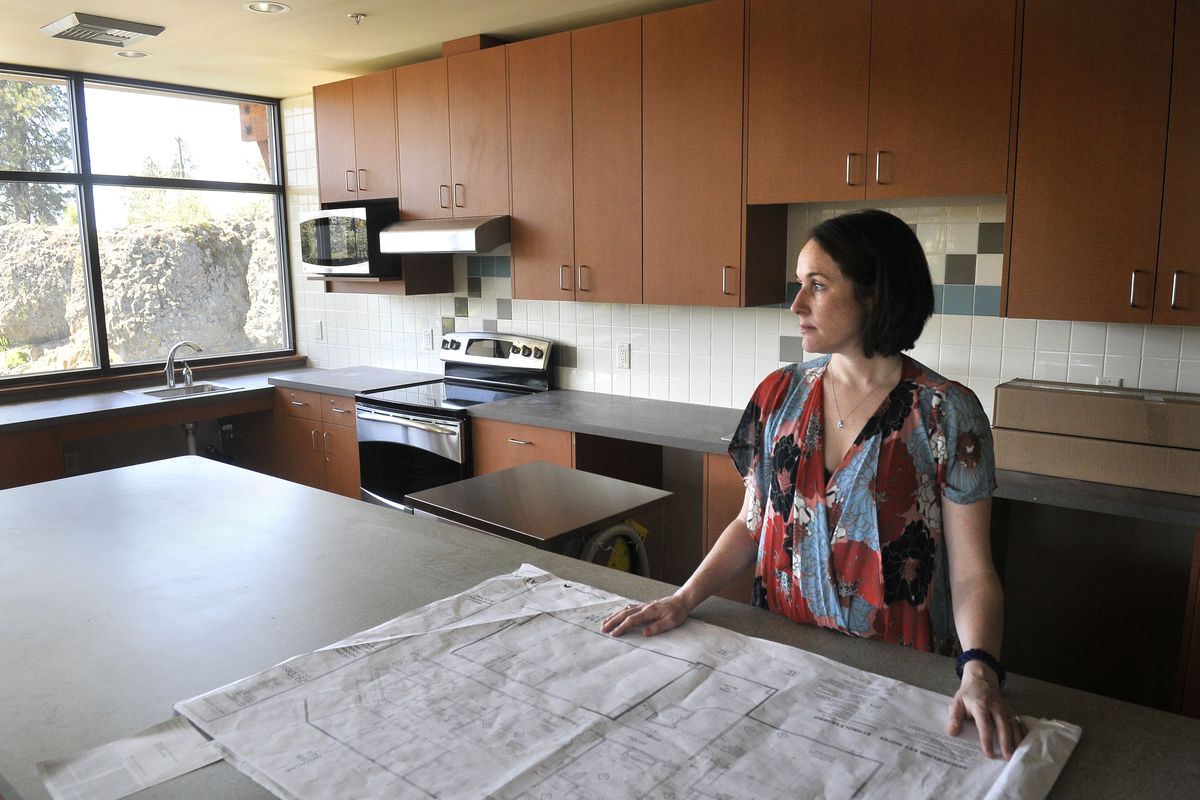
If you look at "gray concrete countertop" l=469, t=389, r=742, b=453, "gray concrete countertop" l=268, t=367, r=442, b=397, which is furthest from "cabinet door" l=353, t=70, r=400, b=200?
"gray concrete countertop" l=469, t=389, r=742, b=453

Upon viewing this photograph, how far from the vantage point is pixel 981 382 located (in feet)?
9.75

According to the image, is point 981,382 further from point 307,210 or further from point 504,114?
point 307,210

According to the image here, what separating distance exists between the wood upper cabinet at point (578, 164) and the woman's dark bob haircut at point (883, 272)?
2.02m

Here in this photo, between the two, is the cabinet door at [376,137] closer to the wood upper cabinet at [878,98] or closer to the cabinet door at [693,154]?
the cabinet door at [693,154]

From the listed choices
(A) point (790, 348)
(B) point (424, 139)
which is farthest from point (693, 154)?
(B) point (424, 139)

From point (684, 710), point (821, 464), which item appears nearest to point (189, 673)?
point (684, 710)

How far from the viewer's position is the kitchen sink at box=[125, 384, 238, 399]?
4.50m

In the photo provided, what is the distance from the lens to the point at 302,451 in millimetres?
4711

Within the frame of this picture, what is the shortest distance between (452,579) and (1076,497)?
1.68 meters

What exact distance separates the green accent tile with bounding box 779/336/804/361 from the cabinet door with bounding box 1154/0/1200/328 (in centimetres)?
126

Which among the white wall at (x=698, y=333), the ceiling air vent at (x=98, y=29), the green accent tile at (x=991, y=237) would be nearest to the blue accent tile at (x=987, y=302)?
the white wall at (x=698, y=333)

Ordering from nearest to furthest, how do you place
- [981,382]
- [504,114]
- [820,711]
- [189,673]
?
[820,711], [189,673], [981,382], [504,114]

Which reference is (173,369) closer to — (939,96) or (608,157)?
(608,157)

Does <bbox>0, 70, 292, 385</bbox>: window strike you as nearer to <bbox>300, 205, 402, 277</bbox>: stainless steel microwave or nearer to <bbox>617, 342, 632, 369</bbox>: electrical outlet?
<bbox>300, 205, 402, 277</bbox>: stainless steel microwave
